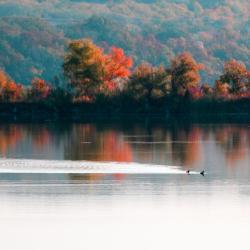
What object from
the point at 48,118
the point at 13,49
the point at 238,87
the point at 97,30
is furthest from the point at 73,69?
the point at 97,30

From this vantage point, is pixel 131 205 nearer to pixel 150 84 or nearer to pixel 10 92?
pixel 150 84

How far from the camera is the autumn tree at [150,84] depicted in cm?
7638

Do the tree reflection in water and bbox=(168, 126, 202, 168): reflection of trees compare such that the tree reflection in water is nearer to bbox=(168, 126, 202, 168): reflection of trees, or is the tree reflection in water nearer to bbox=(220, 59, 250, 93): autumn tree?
bbox=(168, 126, 202, 168): reflection of trees

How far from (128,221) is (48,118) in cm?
5696

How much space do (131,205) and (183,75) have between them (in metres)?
53.1

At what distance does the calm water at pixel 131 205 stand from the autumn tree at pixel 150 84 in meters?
35.5

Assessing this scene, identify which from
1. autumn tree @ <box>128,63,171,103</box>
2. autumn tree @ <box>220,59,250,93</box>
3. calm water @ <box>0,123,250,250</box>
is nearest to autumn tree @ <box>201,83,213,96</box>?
autumn tree @ <box>220,59,250,93</box>

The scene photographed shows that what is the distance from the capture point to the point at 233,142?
46.3 m

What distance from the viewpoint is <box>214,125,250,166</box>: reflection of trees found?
124ft

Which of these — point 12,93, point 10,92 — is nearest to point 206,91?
point 12,93

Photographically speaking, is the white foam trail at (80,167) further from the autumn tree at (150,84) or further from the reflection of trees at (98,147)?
the autumn tree at (150,84)

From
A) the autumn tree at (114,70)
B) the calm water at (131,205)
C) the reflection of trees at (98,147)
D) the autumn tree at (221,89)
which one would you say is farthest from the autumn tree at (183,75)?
the calm water at (131,205)

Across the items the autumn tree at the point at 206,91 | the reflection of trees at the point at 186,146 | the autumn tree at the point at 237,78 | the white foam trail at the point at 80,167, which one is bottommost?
the white foam trail at the point at 80,167

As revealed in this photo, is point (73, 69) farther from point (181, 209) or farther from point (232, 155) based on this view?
point (181, 209)
